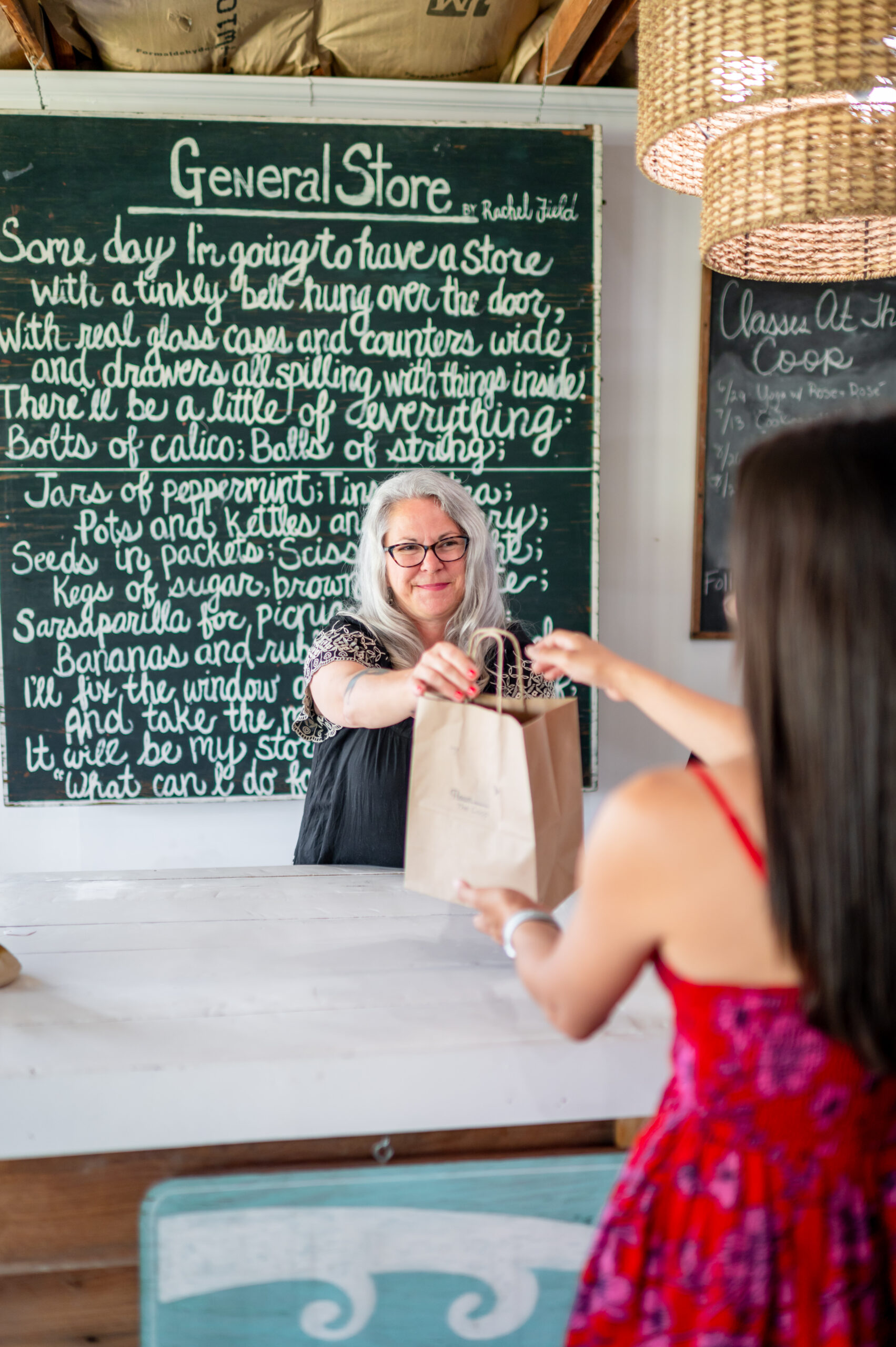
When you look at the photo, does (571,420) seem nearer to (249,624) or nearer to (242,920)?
(249,624)

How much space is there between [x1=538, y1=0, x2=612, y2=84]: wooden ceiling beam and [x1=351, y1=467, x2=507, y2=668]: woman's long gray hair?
1.09 metres

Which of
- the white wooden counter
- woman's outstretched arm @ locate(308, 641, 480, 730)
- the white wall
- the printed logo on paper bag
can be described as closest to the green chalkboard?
the white wall

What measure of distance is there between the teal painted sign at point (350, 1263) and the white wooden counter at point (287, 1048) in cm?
6

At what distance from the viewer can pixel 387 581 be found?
1.94 metres

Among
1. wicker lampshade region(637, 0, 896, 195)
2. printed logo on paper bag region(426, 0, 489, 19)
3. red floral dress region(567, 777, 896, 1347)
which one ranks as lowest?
red floral dress region(567, 777, 896, 1347)

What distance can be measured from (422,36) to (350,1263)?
8.39ft

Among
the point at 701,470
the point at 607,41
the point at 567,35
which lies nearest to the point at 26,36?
the point at 567,35

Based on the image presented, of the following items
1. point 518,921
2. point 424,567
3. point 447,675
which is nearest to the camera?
point 518,921

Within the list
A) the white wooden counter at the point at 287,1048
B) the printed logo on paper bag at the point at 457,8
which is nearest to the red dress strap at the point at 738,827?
the white wooden counter at the point at 287,1048

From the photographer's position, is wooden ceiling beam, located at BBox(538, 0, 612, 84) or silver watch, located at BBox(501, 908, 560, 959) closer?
silver watch, located at BBox(501, 908, 560, 959)

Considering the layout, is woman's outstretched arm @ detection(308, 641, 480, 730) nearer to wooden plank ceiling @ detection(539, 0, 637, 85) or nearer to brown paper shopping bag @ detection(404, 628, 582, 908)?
brown paper shopping bag @ detection(404, 628, 582, 908)

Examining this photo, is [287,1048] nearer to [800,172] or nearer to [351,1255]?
[351,1255]

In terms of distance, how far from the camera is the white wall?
261 cm

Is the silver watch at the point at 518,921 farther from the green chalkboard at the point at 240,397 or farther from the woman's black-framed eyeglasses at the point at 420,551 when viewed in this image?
the green chalkboard at the point at 240,397
